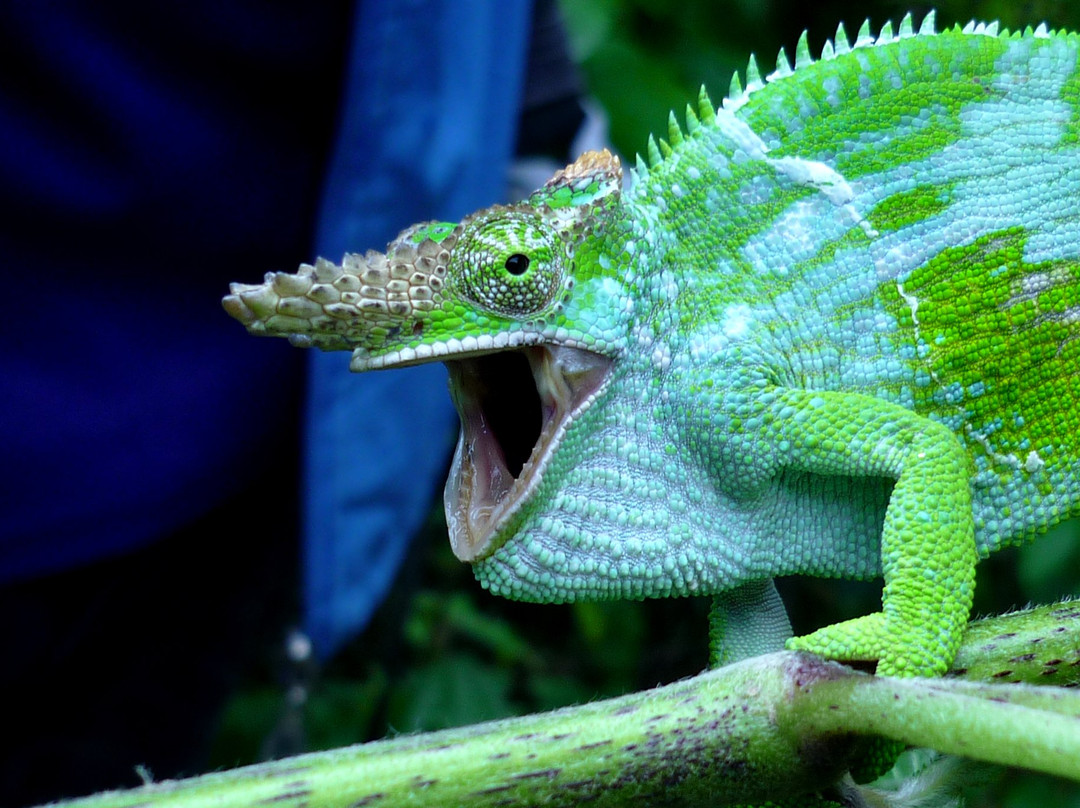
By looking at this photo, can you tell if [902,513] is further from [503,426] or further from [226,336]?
[226,336]

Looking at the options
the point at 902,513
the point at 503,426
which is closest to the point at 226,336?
the point at 503,426

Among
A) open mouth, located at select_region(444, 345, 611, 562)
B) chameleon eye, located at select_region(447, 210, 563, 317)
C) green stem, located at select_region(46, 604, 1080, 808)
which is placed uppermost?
chameleon eye, located at select_region(447, 210, 563, 317)

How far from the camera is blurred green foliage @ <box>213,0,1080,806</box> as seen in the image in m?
2.05

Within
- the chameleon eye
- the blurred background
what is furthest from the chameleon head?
the blurred background

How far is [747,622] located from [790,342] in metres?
0.23

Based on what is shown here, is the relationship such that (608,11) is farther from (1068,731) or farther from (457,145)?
(1068,731)

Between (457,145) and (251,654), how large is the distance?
1404 millimetres

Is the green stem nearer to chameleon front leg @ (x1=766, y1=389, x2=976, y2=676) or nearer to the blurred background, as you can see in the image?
chameleon front leg @ (x1=766, y1=389, x2=976, y2=676)

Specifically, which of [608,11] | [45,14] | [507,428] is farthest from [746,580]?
[608,11]

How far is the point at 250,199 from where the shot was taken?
5.59 feet

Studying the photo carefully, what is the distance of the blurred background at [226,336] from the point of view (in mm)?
1486

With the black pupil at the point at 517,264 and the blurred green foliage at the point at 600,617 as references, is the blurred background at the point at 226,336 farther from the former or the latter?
the black pupil at the point at 517,264

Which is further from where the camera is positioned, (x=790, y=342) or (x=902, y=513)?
(x=790, y=342)

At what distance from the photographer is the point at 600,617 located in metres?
2.69
